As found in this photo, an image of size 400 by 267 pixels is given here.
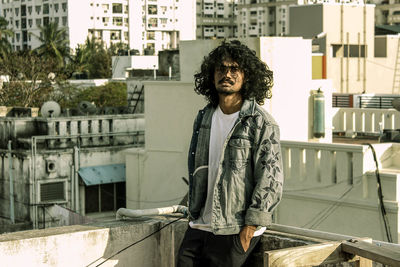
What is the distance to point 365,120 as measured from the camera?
90.3 ft

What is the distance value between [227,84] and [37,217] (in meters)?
28.3

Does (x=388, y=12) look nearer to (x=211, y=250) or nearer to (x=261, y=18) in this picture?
(x=261, y=18)

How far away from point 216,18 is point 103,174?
143m

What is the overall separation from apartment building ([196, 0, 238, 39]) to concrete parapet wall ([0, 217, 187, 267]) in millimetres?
166797

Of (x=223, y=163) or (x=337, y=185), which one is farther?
(x=337, y=185)

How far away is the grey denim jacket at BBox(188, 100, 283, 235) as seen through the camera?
618 cm

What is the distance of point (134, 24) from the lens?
148 m

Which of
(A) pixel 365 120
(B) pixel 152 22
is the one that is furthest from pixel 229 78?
(B) pixel 152 22

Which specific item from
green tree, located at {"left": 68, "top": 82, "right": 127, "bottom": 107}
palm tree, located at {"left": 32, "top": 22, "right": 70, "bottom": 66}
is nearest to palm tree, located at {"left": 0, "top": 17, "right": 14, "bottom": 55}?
palm tree, located at {"left": 32, "top": 22, "right": 70, "bottom": 66}

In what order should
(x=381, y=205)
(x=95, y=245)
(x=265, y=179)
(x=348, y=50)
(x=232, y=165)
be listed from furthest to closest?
(x=348, y=50), (x=381, y=205), (x=95, y=245), (x=232, y=165), (x=265, y=179)

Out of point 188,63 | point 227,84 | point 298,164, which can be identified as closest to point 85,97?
point 188,63

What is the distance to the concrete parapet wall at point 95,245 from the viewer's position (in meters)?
7.10

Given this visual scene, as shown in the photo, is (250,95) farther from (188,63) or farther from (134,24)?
(134,24)

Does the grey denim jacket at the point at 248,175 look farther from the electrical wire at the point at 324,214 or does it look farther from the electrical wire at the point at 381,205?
the electrical wire at the point at 324,214
